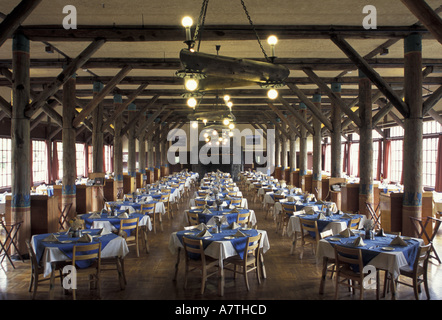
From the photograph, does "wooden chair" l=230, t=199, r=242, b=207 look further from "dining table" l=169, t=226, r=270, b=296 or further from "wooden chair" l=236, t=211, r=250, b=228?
"dining table" l=169, t=226, r=270, b=296

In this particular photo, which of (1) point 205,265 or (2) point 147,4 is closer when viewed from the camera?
(1) point 205,265

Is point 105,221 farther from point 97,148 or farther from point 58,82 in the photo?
point 97,148

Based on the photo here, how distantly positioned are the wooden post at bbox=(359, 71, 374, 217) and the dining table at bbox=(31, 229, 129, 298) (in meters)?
6.87

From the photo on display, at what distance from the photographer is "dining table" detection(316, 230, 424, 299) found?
180 inches

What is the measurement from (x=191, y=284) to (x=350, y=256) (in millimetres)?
2410

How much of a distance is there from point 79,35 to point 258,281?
617 centimetres

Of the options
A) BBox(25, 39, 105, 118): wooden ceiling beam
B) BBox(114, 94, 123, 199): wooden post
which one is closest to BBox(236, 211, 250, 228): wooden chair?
BBox(25, 39, 105, 118): wooden ceiling beam

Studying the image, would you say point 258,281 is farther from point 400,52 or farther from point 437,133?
point 437,133

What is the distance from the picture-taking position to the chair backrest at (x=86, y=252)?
470cm

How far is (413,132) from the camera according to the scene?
24.1ft

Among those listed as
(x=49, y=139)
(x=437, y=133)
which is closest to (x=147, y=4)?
(x=437, y=133)

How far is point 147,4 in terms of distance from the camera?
648 cm

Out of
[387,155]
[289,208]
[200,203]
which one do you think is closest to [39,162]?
[200,203]

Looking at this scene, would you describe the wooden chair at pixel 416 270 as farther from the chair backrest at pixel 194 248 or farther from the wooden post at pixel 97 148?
the wooden post at pixel 97 148
